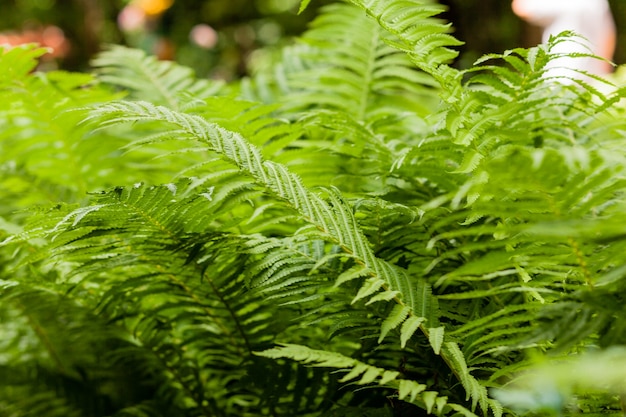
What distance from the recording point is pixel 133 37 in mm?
5484

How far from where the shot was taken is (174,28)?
4938 mm

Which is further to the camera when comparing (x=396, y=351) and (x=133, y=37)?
(x=133, y=37)

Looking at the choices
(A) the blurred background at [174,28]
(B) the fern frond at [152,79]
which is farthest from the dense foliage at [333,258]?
(A) the blurred background at [174,28]

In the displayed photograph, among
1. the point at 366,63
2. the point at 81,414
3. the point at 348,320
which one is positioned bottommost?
the point at 81,414

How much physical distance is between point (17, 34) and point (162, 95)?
3487 millimetres

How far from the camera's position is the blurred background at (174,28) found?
12.5ft

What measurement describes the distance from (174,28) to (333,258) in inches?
179

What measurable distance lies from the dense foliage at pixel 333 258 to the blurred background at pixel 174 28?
1.94 m

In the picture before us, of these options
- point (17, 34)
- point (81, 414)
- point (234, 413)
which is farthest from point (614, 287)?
point (17, 34)

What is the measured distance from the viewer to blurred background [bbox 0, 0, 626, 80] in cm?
380

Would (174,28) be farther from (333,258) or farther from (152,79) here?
(333,258)

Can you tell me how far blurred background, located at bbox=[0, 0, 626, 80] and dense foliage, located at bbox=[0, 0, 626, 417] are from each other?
6.37 ft

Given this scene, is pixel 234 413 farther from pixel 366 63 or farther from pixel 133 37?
pixel 133 37

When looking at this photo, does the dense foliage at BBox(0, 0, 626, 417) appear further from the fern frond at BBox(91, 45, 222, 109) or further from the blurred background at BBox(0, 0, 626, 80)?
the blurred background at BBox(0, 0, 626, 80)
